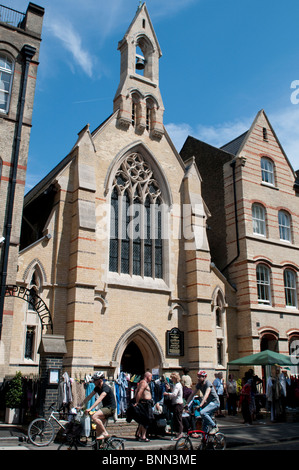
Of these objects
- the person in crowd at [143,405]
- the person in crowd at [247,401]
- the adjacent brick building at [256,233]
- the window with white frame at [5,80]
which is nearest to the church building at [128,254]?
the adjacent brick building at [256,233]

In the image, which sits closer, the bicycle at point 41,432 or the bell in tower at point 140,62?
the bicycle at point 41,432

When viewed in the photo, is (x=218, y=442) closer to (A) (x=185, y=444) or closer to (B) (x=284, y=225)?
(A) (x=185, y=444)

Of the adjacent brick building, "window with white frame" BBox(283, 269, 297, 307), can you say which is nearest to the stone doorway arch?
the adjacent brick building

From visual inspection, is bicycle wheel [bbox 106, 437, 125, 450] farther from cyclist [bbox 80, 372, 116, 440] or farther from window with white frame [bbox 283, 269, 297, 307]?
window with white frame [bbox 283, 269, 297, 307]

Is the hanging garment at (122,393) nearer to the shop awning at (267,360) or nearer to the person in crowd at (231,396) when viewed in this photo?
the person in crowd at (231,396)

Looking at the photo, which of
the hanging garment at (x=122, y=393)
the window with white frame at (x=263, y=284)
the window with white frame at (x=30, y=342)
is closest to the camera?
the hanging garment at (x=122, y=393)

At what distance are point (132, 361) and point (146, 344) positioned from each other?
58.7 inches

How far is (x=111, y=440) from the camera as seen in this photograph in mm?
8125

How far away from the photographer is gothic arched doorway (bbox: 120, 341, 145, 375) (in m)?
19.5

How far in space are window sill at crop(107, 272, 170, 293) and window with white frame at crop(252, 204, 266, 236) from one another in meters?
6.91

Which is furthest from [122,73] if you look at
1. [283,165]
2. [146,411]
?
[146,411]

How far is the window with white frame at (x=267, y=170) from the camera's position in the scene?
25.3 metres

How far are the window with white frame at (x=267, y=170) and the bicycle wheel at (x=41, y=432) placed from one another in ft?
62.5

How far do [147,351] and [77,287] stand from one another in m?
A: 4.66
